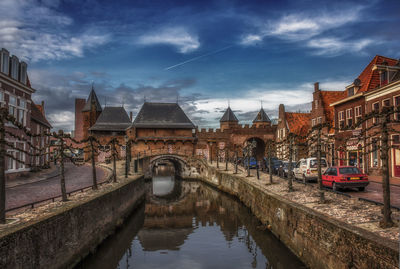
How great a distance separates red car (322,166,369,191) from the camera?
15.6 metres

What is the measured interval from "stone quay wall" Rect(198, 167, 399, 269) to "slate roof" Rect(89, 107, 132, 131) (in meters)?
35.7

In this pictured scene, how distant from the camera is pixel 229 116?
60312mm

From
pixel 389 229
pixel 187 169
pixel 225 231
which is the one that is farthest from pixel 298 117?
pixel 389 229

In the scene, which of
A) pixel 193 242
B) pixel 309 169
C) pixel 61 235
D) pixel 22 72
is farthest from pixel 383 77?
pixel 22 72

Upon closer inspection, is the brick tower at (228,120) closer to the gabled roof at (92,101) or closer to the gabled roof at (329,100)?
the gabled roof at (92,101)

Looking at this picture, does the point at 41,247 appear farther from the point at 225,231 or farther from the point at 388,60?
the point at 388,60

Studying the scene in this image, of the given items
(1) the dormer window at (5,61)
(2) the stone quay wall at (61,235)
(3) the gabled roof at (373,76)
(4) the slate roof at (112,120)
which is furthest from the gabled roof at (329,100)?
(1) the dormer window at (5,61)

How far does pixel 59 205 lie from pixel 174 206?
1343 centimetres

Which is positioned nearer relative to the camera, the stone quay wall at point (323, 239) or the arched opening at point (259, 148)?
the stone quay wall at point (323, 239)

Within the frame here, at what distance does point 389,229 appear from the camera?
827 cm

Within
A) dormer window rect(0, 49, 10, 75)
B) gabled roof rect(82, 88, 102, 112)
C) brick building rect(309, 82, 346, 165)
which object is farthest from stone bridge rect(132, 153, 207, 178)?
dormer window rect(0, 49, 10, 75)

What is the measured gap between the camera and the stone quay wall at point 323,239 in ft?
22.5

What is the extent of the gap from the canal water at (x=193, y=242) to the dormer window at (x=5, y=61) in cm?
1238

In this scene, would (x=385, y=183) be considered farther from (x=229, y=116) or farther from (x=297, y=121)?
(x=229, y=116)
